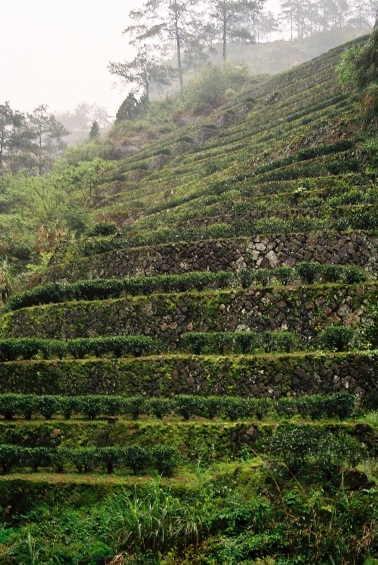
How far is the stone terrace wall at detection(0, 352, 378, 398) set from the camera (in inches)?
555

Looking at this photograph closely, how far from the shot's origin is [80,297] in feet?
67.4

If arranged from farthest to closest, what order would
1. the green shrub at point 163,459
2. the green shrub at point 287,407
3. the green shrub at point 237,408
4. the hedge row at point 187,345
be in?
the hedge row at point 187,345, the green shrub at point 237,408, the green shrub at point 287,407, the green shrub at point 163,459

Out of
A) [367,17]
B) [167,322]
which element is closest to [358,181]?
[167,322]

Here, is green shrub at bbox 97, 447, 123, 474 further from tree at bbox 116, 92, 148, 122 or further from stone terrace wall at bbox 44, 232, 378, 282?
tree at bbox 116, 92, 148, 122

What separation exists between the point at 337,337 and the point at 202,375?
419 cm

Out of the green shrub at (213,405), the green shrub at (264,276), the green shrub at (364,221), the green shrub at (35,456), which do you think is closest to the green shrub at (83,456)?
the green shrub at (35,456)

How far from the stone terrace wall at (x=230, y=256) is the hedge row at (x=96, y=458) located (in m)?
9.56

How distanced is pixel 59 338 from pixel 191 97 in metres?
50.8

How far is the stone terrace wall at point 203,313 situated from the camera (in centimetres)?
1625

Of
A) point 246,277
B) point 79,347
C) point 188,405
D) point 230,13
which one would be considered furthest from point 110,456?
point 230,13

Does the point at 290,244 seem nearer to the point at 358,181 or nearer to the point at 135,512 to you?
the point at 358,181

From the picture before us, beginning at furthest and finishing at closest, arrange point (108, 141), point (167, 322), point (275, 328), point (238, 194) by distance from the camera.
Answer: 1. point (108, 141)
2. point (238, 194)
3. point (167, 322)
4. point (275, 328)

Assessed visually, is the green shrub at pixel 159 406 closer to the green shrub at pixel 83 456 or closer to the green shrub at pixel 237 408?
the green shrub at pixel 237 408

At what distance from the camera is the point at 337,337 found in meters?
14.9
